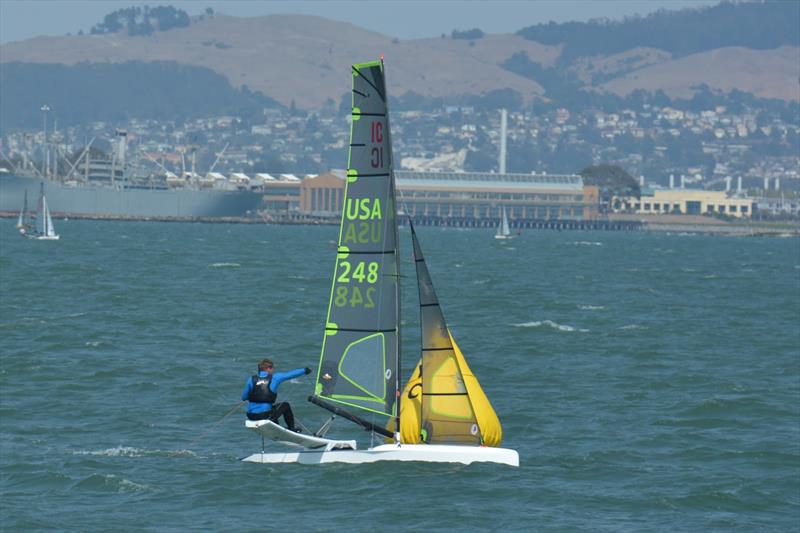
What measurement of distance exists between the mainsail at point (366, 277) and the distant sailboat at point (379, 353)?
0.02m

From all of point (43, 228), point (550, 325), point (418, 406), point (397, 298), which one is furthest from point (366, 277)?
point (43, 228)

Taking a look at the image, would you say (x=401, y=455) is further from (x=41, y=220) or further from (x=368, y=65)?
(x=41, y=220)

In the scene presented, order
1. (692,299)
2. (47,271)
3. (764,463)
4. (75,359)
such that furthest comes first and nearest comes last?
(47,271)
(692,299)
(75,359)
(764,463)

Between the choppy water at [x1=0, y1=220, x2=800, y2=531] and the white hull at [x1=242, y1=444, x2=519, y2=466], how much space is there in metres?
0.22

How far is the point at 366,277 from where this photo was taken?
26922 millimetres

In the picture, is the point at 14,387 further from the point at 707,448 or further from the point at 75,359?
the point at 707,448

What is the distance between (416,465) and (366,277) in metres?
3.59

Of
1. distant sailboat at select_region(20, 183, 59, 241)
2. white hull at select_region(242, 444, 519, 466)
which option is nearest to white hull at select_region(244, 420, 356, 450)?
white hull at select_region(242, 444, 519, 466)

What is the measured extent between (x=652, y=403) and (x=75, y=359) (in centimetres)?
1604

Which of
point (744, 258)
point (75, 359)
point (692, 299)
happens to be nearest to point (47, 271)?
point (692, 299)

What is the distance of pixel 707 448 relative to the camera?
32875 millimetres

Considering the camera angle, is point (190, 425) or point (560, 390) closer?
point (190, 425)

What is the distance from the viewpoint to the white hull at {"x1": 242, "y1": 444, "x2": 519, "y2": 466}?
28016 mm

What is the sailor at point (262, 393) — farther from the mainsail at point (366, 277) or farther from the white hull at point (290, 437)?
the mainsail at point (366, 277)
